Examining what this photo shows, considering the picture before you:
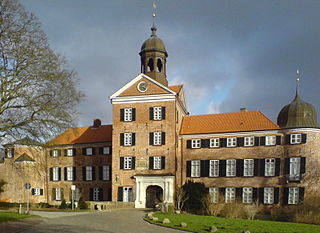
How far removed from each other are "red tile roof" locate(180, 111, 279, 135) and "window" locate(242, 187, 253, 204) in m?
5.70

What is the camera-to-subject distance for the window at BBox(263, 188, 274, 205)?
1199 inches

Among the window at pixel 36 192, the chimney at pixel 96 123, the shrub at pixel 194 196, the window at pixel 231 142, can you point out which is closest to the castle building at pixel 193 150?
the window at pixel 231 142

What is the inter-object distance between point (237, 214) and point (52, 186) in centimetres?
2414

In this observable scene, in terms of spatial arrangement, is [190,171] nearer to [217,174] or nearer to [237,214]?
[217,174]

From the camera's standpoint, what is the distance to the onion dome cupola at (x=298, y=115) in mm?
30438

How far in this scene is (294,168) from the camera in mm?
30062

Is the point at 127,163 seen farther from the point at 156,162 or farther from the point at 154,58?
the point at 154,58

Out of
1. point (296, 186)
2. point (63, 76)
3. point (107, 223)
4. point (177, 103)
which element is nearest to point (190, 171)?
point (177, 103)

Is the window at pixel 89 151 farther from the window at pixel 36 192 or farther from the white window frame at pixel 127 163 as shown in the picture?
the window at pixel 36 192

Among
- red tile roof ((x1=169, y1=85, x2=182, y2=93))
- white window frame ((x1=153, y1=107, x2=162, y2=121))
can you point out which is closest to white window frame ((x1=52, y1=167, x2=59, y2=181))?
white window frame ((x1=153, y1=107, x2=162, y2=121))

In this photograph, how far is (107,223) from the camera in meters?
18.4

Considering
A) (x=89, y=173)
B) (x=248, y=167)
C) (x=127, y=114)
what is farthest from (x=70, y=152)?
(x=248, y=167)

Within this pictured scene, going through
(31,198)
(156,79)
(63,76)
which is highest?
(156,79)

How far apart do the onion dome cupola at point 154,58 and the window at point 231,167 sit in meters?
10.6
